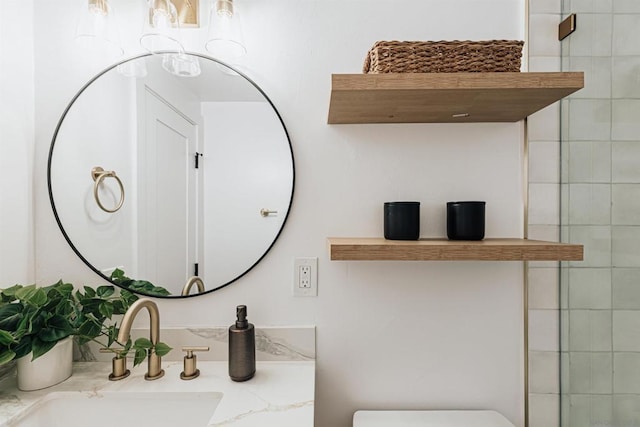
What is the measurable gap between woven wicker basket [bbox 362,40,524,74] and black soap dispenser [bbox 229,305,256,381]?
762mm

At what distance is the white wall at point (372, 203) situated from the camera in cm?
114

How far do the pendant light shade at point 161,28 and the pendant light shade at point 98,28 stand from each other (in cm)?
10

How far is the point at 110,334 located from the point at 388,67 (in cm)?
105

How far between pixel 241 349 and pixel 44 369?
532 mm

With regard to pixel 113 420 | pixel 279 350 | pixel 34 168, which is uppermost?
pixel 34 168

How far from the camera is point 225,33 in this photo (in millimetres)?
1078

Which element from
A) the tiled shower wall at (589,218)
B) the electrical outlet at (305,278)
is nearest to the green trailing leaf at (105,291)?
the electrical outlet at (305,278)

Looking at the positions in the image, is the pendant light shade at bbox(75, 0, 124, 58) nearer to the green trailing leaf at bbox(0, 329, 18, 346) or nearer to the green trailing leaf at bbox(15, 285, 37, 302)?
the green trailing leaf at bbox(15, 285, 37, 302)

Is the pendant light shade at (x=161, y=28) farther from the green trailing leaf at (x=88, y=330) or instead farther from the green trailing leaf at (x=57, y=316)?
the green trailing leaf at (x=88, y=330)

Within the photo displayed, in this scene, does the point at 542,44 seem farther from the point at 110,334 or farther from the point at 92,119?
the point at 110,334

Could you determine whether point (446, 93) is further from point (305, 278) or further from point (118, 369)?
point (118, 369)

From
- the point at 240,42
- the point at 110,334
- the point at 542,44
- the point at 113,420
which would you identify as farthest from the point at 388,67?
the point at 113,420

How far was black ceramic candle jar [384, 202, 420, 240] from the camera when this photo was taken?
1009 millimetres

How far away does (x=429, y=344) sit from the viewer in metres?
1.15
